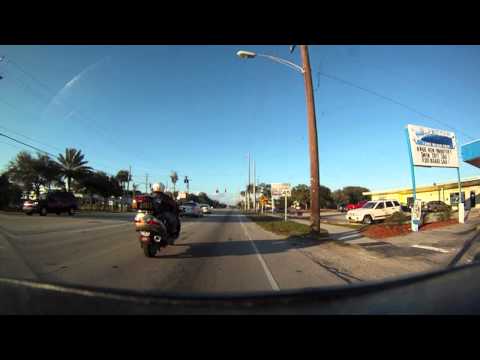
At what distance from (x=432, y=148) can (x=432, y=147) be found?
6 centimetres

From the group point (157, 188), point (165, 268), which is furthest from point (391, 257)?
point (157, 188)

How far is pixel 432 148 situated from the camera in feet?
54.0

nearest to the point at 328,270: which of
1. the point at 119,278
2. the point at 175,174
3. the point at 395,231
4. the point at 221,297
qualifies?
the point at 119,278

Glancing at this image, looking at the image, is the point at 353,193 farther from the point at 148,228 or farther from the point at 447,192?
the point at 148,228

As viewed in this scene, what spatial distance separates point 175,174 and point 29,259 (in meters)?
88.2

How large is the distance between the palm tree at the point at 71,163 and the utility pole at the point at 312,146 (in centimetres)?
3922

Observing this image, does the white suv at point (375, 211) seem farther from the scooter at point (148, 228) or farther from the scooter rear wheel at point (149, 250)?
the scooter rear wheel at point (149, 250)

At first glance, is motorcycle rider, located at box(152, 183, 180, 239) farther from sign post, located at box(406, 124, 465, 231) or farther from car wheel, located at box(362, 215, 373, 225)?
car wheel, located at box(362, 215, 373, 225)

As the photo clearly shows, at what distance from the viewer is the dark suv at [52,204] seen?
2045 centimetres

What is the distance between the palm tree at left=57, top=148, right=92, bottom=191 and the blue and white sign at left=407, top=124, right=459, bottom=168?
43064 millimetres

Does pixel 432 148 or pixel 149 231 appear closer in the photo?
pixel 149 231

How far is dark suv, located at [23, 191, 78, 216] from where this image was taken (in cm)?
2045
